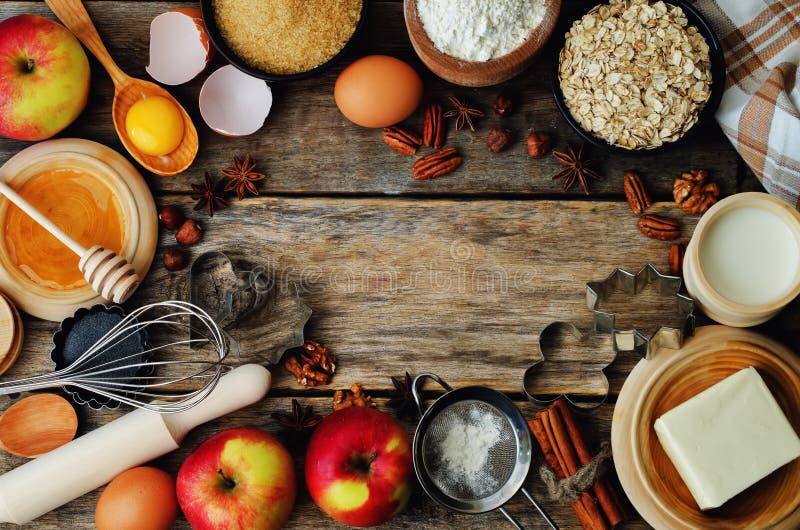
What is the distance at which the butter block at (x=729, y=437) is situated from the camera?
0.85 m

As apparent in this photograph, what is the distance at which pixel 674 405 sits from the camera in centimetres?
91

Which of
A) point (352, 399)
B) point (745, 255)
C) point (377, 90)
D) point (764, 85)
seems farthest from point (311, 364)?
point (764, 85)

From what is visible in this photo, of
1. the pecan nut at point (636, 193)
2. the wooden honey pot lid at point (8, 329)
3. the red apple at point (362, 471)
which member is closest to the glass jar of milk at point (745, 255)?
the pecan nut at point (636, 193)

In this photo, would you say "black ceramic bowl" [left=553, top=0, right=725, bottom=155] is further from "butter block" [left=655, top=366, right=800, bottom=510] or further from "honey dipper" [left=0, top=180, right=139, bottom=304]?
"honey dipper" [left=0, top=180, right=139, bottom=304]

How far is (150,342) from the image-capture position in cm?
100

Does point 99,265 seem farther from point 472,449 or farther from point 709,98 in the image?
point 709,98

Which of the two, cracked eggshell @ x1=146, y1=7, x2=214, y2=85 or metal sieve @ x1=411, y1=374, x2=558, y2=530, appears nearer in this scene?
metal sieve @ x1=411, y1=374, x2=558, y2=530

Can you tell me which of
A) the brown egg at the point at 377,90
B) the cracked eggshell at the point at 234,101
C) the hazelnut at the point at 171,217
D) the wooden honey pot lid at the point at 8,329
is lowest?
the wooden honey pot lid at the point at 8,329

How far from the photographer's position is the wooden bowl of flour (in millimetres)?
886

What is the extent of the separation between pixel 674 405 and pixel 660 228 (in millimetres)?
244

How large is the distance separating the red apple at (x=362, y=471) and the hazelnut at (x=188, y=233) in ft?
1.13

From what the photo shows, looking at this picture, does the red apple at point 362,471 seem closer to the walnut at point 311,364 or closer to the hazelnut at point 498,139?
the walnut at point 311,364

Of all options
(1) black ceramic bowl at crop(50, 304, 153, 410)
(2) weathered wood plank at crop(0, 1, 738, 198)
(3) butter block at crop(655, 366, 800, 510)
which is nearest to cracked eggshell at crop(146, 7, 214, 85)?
(2) weathered wood plank at crop(0, 1, 738, 198)

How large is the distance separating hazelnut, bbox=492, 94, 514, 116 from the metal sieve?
0.39 meters
